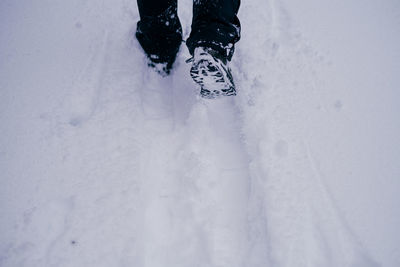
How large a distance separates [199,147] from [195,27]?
555 mm

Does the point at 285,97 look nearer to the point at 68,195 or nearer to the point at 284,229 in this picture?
the point at 284,229

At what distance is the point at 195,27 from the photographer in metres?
1.06

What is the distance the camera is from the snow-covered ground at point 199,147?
3.02 ft

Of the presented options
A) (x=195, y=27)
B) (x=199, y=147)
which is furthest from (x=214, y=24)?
(x=199, y=147)

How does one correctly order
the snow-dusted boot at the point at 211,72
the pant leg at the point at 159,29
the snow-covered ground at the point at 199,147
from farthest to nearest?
1. the pant leg at the point at 159,29
2. the snow-dusted boot at the point at 211,72
3. the snow-covered ground at the point at 199,147

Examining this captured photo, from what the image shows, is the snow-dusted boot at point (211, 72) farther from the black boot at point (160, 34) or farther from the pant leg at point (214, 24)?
the black boot at point (160, 34)

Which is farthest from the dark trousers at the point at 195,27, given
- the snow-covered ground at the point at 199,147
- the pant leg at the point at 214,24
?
the snow-covered ground at the point at 199,147

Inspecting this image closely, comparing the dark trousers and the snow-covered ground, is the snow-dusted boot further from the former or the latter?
the snow-covered ground

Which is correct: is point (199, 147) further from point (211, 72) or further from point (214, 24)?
point (214, 24)

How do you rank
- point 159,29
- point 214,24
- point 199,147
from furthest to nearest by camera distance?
1. point 159,29
2. point 199,147
3. point 214,24

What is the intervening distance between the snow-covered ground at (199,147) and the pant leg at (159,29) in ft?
0.30

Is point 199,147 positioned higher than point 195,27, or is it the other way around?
point 195,27

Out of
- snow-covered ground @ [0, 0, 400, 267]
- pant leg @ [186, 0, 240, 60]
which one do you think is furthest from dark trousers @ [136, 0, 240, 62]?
snow-covered ground @ [0, 0, 400, 267]

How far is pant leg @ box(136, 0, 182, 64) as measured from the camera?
1.21m
